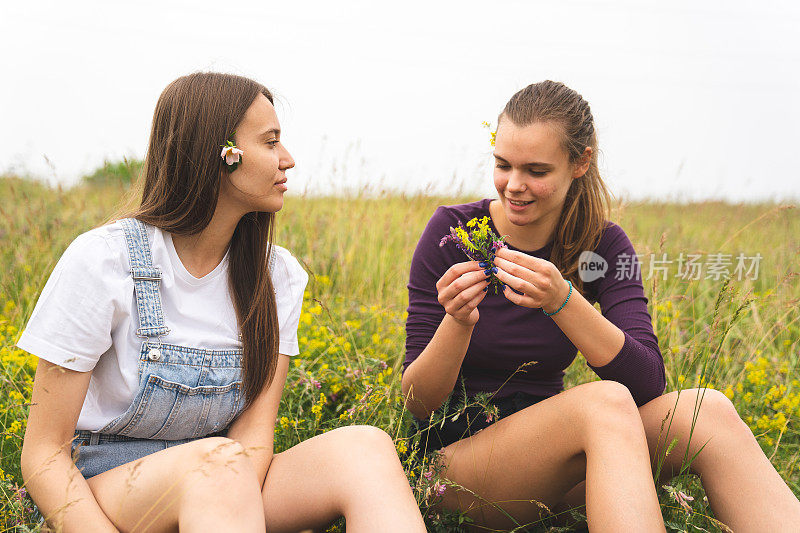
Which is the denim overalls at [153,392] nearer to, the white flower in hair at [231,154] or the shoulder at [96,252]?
the shoulder at [96,252]

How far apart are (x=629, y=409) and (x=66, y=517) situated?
1357 millimetres

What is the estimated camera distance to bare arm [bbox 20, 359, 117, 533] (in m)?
1.54

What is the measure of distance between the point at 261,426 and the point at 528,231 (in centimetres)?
105

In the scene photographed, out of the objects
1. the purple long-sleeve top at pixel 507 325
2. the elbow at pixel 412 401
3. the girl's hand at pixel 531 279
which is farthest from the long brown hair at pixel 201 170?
the girl's hand at pixel 531 279

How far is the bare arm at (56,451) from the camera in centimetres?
154

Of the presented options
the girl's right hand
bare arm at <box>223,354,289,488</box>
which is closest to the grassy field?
bare arm at <box>223,354,289,488</box>

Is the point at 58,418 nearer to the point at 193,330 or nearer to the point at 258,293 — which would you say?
the point at 193,330

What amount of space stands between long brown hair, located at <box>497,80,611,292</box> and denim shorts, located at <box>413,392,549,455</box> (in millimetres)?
440

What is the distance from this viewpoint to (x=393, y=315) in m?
3.48

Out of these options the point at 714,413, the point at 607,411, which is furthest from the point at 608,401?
the point at 714,413

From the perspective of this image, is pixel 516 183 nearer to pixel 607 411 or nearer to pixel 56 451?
pixel 607 411

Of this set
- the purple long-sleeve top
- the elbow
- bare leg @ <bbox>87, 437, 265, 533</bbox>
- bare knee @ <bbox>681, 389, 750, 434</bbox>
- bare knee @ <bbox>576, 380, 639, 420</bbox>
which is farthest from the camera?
the purple long-sleeve top

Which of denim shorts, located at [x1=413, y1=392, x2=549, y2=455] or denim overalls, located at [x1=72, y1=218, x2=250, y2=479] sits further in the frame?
denim shorts, located at [x1=413, y1=392, x2=549, y2=455]

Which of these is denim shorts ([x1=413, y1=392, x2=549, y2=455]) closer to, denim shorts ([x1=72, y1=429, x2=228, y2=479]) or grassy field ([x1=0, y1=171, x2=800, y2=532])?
grassy field ([x1=0, y1=171, x2=800, y2=532])
